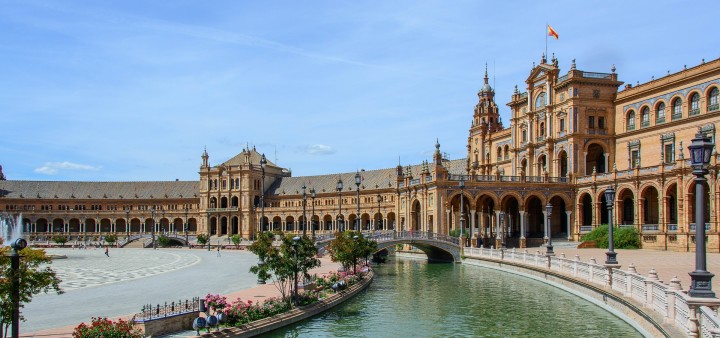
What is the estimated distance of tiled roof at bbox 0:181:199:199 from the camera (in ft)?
470

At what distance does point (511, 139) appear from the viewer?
87.8 m

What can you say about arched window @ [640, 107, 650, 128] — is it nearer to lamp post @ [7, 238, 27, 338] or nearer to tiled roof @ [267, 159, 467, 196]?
tiled roof @ [267, 159, 467, 196]

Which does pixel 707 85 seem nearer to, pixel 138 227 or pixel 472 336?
pixel 472 336

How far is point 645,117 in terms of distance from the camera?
2729 inches

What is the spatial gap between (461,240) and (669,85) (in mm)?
25919

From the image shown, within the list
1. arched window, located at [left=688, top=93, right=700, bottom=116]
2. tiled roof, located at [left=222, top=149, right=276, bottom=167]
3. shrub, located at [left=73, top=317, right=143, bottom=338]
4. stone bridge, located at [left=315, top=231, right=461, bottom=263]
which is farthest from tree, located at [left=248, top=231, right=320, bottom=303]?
tiled roof, located at [left=222, top=149, right=276, bottom=167]

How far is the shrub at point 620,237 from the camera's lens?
60.9 metres

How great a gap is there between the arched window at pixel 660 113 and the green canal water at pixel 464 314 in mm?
32777

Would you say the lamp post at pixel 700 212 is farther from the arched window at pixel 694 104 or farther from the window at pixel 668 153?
the window at pixel 668 153

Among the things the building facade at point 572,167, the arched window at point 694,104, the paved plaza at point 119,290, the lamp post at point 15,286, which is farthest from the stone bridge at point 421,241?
the lamp post at point 15,286

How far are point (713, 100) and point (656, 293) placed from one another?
45.5 meters

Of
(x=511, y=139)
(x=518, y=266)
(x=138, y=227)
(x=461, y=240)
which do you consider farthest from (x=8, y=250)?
(x=138, y=227)

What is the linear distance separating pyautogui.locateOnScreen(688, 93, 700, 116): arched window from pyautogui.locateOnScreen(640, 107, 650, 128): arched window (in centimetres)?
571

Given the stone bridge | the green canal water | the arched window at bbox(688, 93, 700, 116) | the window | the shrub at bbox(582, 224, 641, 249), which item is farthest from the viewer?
the window
